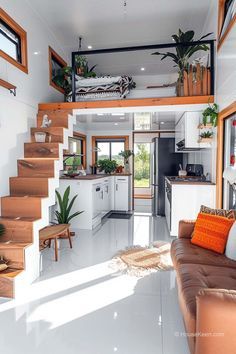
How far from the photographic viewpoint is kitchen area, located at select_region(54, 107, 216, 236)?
396 cm

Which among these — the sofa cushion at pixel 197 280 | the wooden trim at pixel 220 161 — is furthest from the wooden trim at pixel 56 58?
the sofa cushion at pixel 197 280

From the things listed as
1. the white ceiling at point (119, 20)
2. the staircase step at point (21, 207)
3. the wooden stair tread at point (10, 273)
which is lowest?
the wooden stair tread at point (10, 273)

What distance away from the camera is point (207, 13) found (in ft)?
14.1

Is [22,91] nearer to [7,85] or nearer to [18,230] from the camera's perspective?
[7,85]

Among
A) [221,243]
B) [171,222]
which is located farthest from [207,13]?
[221,243]

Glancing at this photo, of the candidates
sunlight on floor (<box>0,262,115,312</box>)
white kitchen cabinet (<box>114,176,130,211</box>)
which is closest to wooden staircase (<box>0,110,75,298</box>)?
sunlight on floor (<box>0,262,115,312</box>)

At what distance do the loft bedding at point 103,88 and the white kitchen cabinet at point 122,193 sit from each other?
2.34 m

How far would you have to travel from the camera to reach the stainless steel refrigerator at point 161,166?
5.83 metres

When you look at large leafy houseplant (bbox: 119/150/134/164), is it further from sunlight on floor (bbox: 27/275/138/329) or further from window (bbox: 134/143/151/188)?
sunlight on floor (bbox: 27/275/138/329)

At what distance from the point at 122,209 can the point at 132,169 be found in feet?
5.15

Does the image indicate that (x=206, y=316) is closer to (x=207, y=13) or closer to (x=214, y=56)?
(x=214, y=56)

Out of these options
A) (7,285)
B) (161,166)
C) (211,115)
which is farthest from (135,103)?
(7,285)

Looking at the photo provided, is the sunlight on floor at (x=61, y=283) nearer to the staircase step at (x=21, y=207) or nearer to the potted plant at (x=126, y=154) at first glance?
the staircase step at (x=21, y=207)

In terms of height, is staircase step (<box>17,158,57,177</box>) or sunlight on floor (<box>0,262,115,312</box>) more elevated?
staircase step (<box>17,158,57,177</box>)
